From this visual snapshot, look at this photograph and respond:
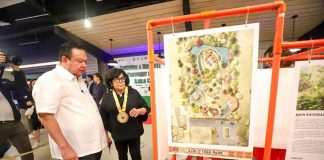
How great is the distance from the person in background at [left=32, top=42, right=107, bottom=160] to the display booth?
2.29ft

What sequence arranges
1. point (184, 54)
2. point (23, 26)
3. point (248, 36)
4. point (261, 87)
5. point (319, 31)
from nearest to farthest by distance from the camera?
point (248, 36), point (184, 54), point (261, 87), point (319, 31), point (23, 26)

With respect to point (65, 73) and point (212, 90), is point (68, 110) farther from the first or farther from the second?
point (212, 90)

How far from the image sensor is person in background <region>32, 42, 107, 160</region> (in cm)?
132

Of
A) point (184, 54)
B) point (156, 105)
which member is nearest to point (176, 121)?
point (156, 105)

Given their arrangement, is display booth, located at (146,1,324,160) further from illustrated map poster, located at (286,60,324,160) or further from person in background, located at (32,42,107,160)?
person in background, located at (32,42,107,160)

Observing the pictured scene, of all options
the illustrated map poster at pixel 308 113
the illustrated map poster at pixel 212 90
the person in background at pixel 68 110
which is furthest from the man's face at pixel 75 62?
the illustrated map poster at pixel 308 113

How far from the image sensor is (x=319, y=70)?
0.93 meters

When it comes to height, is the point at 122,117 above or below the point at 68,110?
below

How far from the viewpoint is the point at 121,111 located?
2.08 meters

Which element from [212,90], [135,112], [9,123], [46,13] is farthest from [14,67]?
[46,13]

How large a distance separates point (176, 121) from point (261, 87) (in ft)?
2.23

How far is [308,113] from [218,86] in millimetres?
509

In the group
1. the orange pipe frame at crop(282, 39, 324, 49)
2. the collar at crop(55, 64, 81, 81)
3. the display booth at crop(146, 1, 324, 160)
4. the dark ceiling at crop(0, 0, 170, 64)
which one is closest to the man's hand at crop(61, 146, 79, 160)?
the collar at crop(55, 64, 81, 81)

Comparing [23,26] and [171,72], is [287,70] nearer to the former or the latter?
[171,72]
